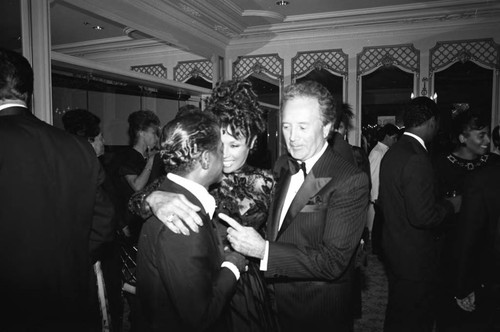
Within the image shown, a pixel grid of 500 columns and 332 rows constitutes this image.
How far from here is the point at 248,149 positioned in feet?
5.97

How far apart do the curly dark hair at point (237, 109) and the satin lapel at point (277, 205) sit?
256mm

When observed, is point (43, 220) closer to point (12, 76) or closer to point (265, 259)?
point (12, 76)

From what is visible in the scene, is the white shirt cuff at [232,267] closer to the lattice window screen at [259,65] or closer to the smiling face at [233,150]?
the smiling face at [233,150]

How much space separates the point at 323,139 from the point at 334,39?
5.42 m

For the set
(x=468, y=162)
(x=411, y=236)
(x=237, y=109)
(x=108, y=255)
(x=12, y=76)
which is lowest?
(x=108, y=255)

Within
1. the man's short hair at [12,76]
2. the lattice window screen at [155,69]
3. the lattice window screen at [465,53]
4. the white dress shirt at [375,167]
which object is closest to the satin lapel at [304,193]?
the man's short hair at [12,76]

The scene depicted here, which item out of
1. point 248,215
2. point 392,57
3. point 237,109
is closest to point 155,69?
point 392,57

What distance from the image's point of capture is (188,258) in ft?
3.54

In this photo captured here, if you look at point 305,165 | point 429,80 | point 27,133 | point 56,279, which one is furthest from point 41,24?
point 429,80

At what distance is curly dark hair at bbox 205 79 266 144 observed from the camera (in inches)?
67.4

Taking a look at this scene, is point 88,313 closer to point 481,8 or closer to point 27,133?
point 27,133

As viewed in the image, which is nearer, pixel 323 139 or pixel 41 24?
pixel 323 139

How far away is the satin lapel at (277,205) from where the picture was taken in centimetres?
162

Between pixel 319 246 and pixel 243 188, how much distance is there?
1.60 feet
